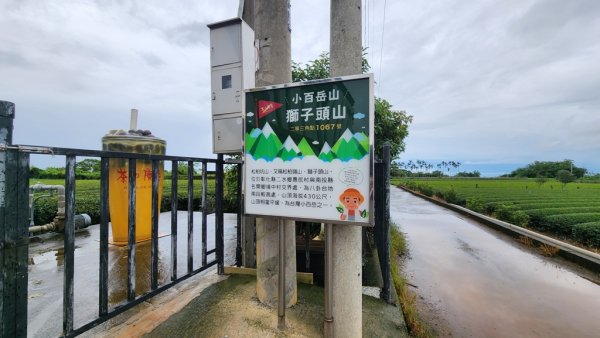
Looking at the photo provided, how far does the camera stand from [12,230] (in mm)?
1547

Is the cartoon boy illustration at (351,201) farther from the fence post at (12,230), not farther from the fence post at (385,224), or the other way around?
the fence post at (12,230)

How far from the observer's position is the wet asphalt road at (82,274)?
101 inches

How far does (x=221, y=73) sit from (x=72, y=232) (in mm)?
2045

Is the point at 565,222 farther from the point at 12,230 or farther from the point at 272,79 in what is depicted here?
the point at 12,230

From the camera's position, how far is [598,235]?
20.7 feet

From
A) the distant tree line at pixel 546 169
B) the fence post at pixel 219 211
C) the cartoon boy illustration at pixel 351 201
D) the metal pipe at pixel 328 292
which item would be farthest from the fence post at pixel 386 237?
the distant tree line at pixel 546 169

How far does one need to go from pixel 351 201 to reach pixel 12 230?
1.95 m

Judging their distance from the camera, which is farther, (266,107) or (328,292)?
(266,107)

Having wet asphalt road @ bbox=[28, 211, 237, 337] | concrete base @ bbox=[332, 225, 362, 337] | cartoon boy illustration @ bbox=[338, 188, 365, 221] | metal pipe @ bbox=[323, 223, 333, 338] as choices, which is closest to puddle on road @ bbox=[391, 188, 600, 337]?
concrete base @ bbox=[332, 225, 362, 337]

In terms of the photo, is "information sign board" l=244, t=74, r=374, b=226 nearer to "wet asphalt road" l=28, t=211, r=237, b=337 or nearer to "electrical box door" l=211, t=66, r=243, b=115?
"electrical box door" l=211, t=66, r=243, b=115

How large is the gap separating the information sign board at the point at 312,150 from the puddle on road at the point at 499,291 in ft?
7.26

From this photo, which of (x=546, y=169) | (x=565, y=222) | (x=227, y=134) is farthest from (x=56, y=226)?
(x=546, y=169)

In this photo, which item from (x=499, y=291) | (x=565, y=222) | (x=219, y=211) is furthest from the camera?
(x=565, y=222)

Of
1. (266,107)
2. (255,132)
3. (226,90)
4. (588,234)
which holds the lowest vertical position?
(588,234)
